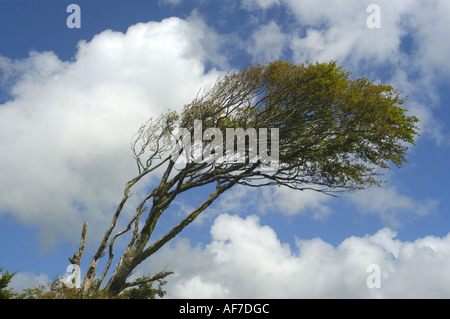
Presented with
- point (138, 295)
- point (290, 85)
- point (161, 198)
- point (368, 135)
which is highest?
point (290, 85)

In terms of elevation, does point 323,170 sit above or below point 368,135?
below

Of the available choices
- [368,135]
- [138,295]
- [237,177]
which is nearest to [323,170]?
[368,135]

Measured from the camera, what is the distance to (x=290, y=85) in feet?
63.3

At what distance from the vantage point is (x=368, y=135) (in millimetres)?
19094

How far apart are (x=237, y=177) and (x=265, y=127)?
9.97 ft

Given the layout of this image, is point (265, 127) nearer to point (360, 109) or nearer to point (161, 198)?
point (360, 109)

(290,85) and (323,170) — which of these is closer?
(290,85)

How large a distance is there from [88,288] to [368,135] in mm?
15548
